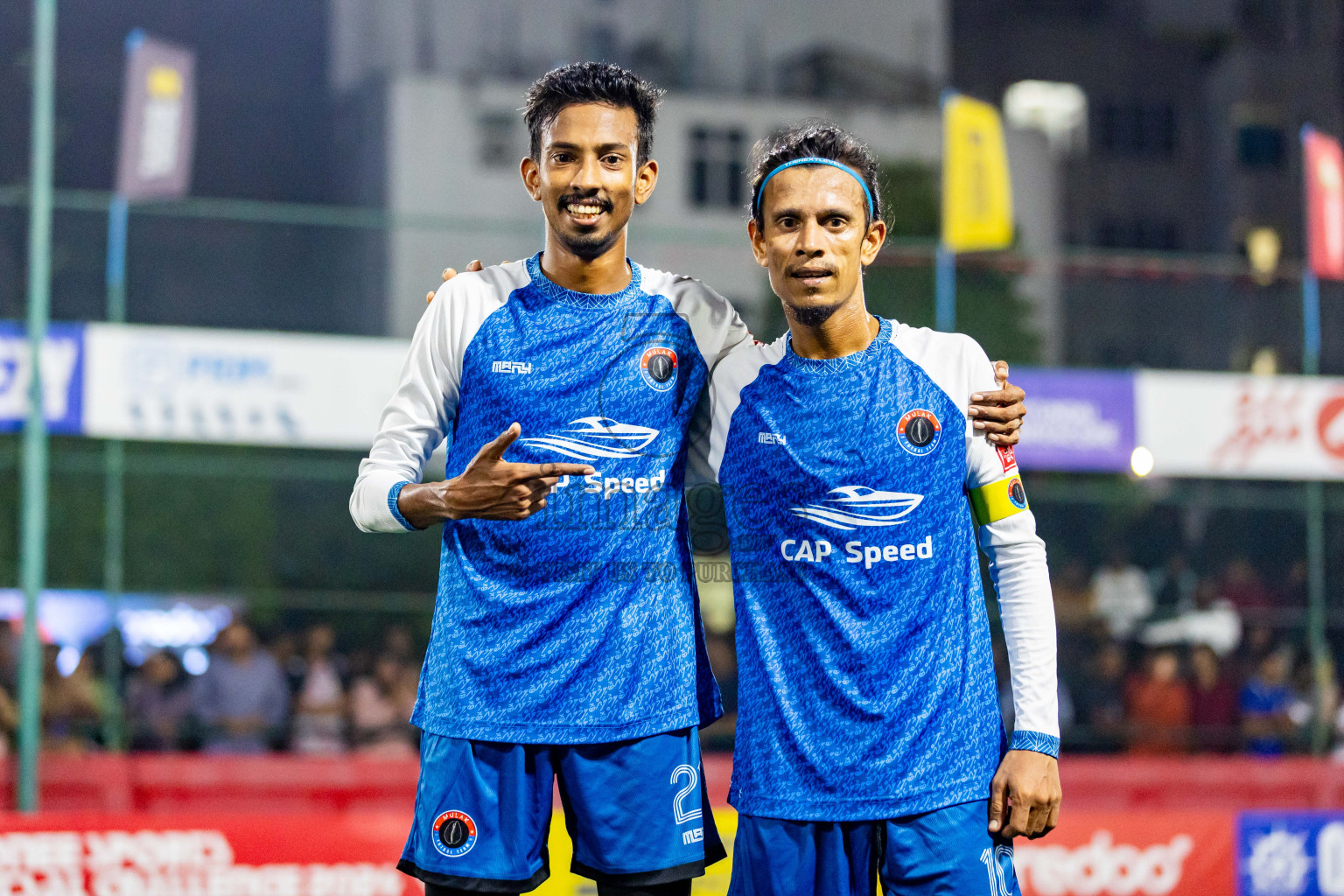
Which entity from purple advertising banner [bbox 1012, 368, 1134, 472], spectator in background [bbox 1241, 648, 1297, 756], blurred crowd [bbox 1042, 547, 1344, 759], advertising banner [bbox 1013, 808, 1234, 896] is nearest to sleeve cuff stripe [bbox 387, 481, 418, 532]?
advertising banner [bbox 1013, 808, 1234, 896]

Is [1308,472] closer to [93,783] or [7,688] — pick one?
[93,783]

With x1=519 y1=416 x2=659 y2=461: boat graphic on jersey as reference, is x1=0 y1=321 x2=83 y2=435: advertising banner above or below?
above

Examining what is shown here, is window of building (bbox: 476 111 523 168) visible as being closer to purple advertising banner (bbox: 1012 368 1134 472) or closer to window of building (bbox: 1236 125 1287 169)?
window of building (bbox: 1236 125 1287 169)

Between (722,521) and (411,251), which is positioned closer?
(722,521)

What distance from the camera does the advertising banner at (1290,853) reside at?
20.3 ft

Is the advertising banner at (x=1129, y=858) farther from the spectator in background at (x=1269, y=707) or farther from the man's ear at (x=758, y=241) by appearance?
the spectator in background at (x=1269, y=707)

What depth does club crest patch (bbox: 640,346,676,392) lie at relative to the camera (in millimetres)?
2842

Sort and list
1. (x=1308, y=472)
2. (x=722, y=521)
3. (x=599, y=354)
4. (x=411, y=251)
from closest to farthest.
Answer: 1. (x=599, y=354)
2. (x=722, y=521)
3. (x=1308, y=472)
4. (x=411, y=251)

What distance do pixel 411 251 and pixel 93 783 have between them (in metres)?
11.0

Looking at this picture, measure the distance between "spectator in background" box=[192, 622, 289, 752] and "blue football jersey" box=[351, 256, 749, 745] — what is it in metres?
6.77

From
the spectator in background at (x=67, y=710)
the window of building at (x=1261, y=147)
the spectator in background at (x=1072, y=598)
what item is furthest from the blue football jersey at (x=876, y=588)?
the window of building at (x=1261, y=147)

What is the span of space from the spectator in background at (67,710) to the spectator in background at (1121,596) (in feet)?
27.2

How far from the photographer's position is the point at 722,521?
12.1ft

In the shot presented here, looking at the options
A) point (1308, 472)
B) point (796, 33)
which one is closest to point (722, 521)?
point (1308, 472)
